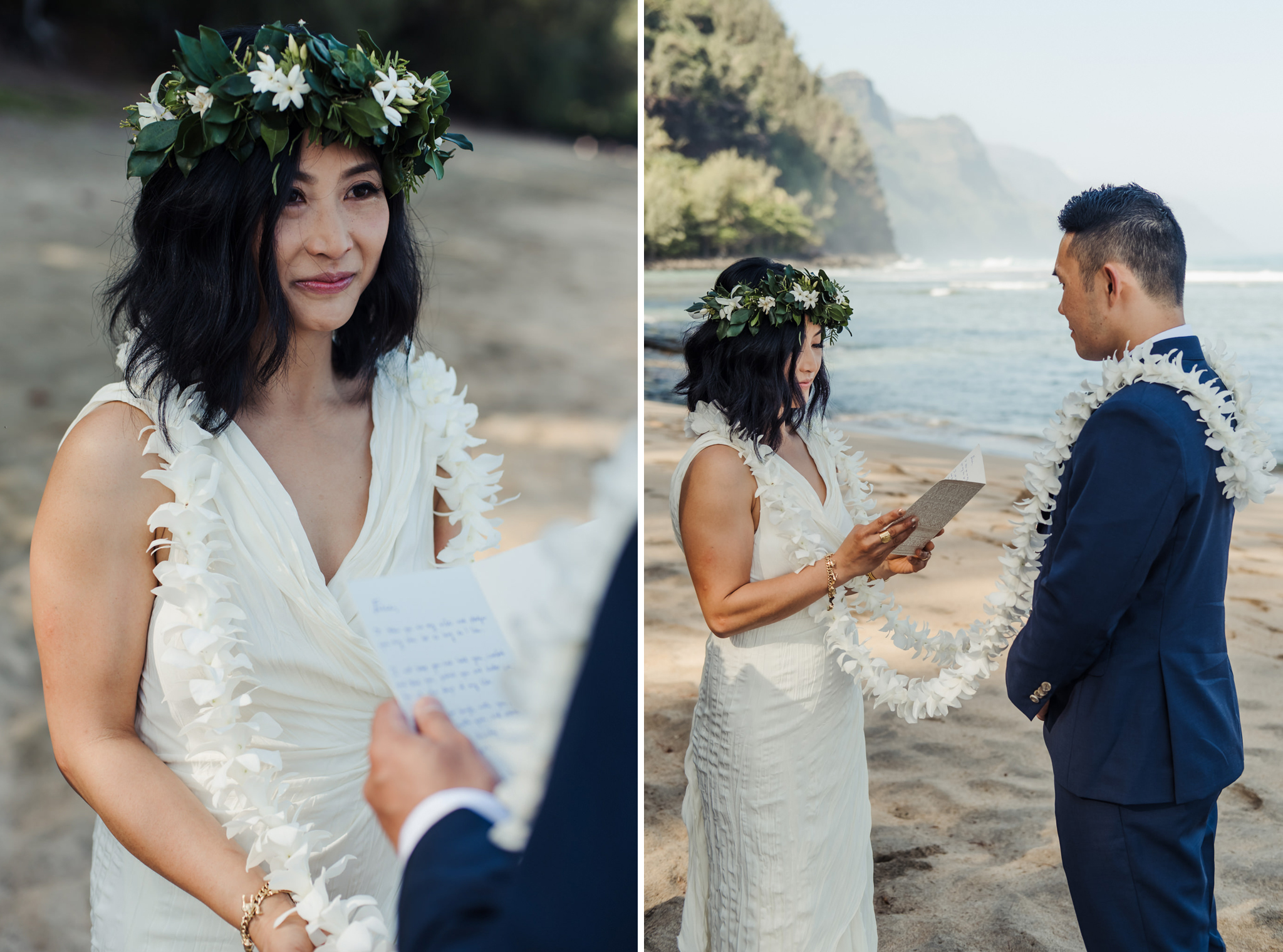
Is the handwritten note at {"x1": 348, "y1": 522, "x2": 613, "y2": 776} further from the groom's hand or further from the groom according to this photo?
the groom

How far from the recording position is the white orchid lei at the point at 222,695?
4.97ft

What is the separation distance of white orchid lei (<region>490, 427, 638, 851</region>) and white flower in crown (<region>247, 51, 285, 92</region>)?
115 cm

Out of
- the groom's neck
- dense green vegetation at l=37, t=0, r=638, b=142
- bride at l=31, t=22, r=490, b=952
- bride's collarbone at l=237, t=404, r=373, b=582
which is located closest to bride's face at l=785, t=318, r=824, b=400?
the groom's neck

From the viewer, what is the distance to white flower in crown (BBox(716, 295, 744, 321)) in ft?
8.43

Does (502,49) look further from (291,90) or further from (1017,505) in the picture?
(291,90)

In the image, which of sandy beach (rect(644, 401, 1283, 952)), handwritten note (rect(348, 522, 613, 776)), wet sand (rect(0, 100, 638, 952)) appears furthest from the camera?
wet sand (rect(0, 100, 638, 952))

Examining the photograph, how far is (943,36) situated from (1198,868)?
2656cm

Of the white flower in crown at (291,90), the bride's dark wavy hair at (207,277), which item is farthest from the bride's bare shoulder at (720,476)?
the white flower in crown at (291,90)

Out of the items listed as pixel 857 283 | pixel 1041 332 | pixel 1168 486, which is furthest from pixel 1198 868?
pixel 857 283

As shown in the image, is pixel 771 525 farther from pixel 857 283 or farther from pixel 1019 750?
pixel 857 283

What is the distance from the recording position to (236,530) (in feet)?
5.32

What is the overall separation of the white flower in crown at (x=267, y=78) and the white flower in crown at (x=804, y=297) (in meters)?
1.38

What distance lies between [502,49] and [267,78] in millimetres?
27555

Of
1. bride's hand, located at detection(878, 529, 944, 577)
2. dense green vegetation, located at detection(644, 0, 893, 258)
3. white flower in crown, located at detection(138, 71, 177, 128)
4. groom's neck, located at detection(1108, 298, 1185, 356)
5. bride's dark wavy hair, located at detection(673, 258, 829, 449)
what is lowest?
bride's hand, located at detection(878, 529, 944, 577)
